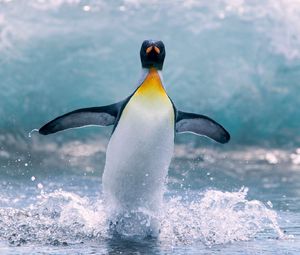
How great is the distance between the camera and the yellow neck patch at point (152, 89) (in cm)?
578

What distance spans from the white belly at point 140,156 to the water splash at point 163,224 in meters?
0.18

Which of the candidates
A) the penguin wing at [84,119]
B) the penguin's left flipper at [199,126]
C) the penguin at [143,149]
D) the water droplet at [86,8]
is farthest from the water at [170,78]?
the penguin at [143,149]

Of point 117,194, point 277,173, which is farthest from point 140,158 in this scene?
point 277,173

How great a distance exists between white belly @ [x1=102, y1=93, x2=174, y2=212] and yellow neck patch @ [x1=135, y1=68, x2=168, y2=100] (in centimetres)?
4

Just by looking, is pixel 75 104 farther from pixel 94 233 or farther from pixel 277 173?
pixel 94 233

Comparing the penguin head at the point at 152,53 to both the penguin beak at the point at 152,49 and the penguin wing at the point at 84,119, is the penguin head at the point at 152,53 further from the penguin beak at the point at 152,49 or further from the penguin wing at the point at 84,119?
the penguin wing at the point at 84,119

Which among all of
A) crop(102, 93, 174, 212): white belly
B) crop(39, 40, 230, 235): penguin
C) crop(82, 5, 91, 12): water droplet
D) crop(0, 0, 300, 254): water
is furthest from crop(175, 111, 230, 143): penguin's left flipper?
crop(82, 5, 91, 12): water droplet

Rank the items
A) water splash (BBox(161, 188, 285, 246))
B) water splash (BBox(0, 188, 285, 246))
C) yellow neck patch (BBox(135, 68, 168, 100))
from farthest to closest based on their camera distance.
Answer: yellow neck patch (BBox(135, 68, 168, 100)) < water splash (BBox(161, 188, 285, 246)) < water splash (BBox(0, 188, 285, 246))

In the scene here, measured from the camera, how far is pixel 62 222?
5.72 meters

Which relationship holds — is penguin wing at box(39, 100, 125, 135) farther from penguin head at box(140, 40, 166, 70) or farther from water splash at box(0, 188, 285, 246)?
water splash at box(0, 188, 285, 246)

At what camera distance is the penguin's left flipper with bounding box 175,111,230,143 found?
618cm

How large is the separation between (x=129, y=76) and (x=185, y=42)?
1.40 metres

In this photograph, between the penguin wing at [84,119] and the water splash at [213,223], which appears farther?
the penguin wing at [84,119]

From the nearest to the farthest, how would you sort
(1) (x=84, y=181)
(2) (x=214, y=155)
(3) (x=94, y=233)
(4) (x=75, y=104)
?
(3) (x=94, y=233) < (1) (x=84, y=181) < (2) (x=214, y=155) < (4) (x=75, y=104)
